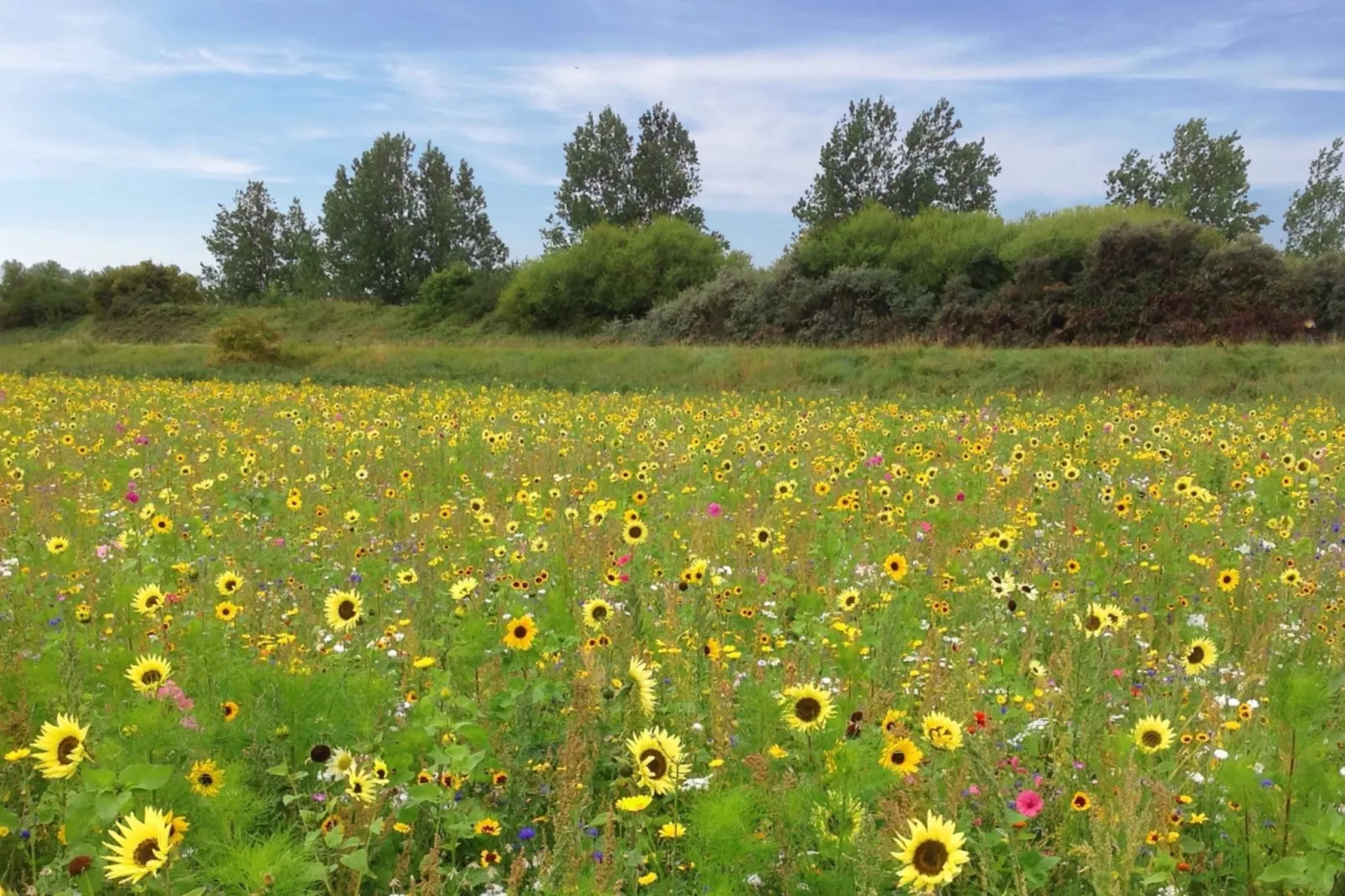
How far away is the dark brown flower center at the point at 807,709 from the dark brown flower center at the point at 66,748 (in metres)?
1.46

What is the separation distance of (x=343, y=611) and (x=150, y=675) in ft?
2.38

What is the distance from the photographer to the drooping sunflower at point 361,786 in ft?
5.91

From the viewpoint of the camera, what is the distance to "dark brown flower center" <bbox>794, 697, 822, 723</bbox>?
1.95 meters

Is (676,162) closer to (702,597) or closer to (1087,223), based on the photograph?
(1087,223)

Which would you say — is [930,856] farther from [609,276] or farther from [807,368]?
[609,276]

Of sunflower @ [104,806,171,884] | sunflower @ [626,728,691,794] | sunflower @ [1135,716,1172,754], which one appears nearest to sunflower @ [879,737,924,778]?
sunflower @ [626,728,691,794]

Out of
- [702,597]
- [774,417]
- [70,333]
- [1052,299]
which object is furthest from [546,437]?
[70,333]

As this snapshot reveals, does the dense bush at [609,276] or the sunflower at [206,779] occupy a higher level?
the dense bush at [609,276]

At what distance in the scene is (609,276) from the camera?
41.1 metres

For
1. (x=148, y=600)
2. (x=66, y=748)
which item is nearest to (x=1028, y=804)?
(x=66, y=748)

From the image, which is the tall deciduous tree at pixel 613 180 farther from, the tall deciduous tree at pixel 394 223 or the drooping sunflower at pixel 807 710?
the drooping sunflower at pixel 807 710

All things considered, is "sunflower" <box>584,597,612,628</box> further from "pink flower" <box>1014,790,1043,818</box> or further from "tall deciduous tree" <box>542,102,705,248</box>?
"tall deciduous tree" <box>542,102,705,248</box>

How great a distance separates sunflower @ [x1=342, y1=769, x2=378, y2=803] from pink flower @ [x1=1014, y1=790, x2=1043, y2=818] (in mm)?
1404

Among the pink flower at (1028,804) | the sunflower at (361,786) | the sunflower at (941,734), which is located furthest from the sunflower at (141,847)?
the pink flower at (1028,804)
